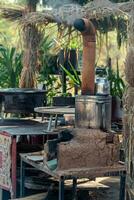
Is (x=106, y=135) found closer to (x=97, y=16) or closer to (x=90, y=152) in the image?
(x=90, y=152)

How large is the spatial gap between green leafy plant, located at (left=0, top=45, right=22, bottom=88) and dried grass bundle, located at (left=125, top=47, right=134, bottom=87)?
5.49m

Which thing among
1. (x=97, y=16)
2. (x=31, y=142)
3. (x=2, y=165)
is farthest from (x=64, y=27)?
(x=2, y=165)

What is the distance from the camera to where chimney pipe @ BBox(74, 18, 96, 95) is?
5.51 meters

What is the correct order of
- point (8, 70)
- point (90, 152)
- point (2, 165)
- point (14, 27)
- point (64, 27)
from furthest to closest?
point (8, 70) < point (14, 27) < point (64, 27) < point (2, 165) < point (90, 152)

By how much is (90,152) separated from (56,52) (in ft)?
14.7

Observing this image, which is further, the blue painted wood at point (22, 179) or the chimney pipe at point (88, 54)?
the blue painted wood at point (22, 179)

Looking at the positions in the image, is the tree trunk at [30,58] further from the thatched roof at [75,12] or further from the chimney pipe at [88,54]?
the chimney pipe at [88,54]

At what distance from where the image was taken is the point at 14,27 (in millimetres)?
8672

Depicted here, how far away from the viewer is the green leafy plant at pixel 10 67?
32.6ft

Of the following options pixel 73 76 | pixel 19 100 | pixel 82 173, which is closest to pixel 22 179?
pixel 82 173

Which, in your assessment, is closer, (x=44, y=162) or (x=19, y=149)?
(x=44, y=162)

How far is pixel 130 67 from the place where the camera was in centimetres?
445

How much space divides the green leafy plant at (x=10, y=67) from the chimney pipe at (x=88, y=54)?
427 centimetres

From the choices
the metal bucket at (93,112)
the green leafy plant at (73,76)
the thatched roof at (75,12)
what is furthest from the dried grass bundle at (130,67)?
the green leafy plant at (73,76)
